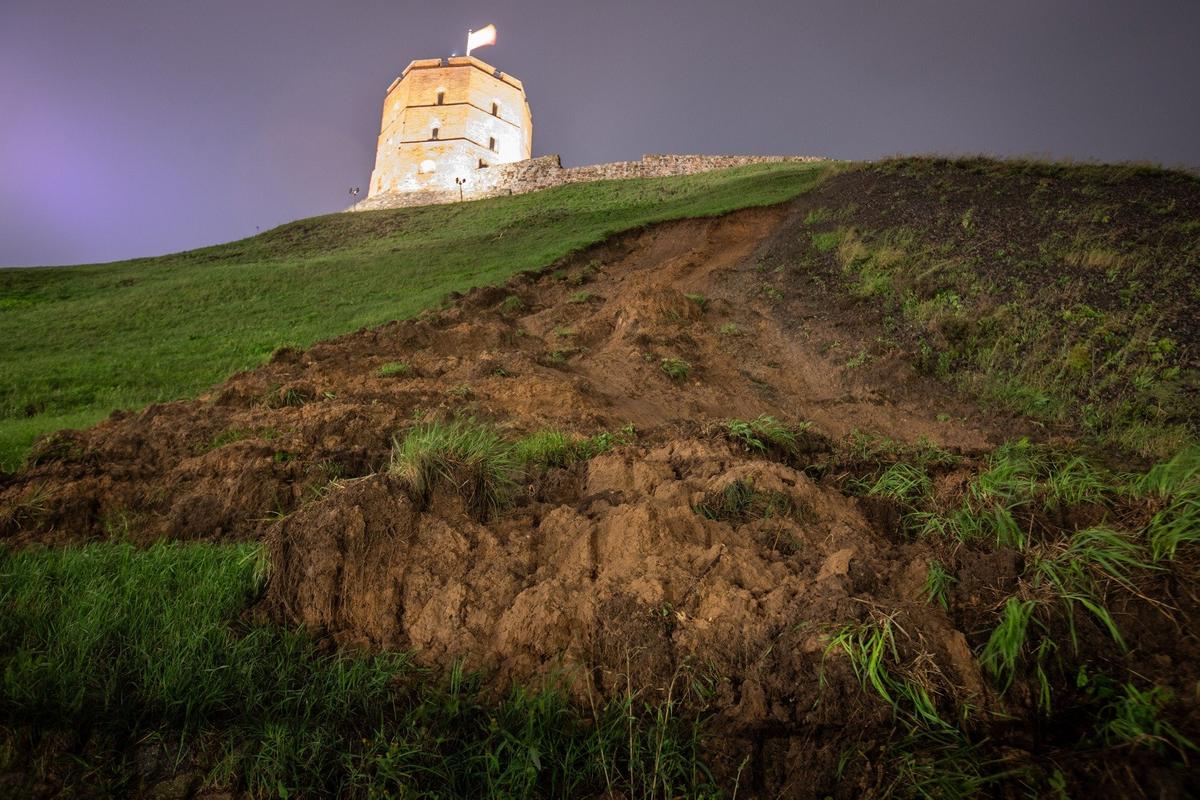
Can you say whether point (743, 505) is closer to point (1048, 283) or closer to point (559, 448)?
point (559, 448)

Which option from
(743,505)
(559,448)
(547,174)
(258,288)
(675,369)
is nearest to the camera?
(743,505)

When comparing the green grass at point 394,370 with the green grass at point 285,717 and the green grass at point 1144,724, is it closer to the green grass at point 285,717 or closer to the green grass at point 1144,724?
the green grass at point 285,717

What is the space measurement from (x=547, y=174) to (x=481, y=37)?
23.4 m

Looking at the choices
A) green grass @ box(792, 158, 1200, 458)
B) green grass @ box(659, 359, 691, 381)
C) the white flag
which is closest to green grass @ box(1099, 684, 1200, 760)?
green grass @ box(792, 158, 1200, 458)

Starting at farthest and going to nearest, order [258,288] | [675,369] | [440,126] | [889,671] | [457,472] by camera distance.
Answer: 1. [440,126]
2. [258,288]
3. [675,369]
4. [457,472]
5. [889,671]

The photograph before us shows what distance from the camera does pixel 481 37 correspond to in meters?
47.9

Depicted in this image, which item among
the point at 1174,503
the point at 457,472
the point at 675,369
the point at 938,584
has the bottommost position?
the point at 938,584

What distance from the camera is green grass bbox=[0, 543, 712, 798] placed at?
6.32ft

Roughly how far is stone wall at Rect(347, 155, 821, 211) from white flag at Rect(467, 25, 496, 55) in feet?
55.2

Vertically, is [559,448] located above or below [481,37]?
below

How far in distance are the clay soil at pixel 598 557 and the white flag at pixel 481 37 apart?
50.6 metres

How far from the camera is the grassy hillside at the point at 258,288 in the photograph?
916cm

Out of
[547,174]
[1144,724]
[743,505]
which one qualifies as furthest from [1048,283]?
[547,174]

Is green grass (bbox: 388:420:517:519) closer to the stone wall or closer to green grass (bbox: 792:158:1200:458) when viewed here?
green grass (bbox: 792:158:1200:458)
